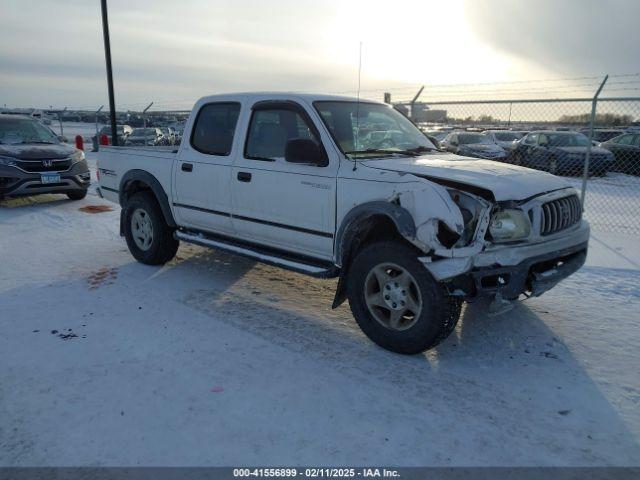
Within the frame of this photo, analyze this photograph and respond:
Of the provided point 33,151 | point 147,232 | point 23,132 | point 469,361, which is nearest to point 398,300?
point 469,361

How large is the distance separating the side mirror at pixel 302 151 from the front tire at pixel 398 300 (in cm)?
87

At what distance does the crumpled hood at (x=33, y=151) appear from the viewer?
903 centimetres

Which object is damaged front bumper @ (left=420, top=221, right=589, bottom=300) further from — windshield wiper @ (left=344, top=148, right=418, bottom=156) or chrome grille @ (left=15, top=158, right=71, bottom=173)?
chrome grille @ (left=15, top=158, right=71, bottom=173)

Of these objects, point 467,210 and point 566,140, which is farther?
point 566,140

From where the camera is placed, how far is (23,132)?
1000 centimetres

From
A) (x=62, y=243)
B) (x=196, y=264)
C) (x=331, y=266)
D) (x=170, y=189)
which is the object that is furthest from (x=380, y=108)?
(x=62, y=243)

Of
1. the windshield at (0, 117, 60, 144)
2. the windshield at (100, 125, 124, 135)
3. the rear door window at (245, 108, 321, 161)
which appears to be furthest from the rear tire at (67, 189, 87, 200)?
→ the windshield at (100, 125, 124, 135)

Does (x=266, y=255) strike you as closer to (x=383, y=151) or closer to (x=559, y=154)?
(x=383, y=151)

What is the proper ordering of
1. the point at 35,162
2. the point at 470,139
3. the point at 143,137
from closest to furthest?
1. the point at 35,162
2. the point at 470,139
3. the point at 143,137

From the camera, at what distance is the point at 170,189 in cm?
562

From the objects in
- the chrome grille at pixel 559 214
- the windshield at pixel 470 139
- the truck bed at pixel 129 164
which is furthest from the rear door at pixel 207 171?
the windshield at pixel 470 139

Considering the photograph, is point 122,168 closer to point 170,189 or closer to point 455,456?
point 170,189

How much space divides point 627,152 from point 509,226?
615 inches

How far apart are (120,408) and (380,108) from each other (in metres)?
3.76
